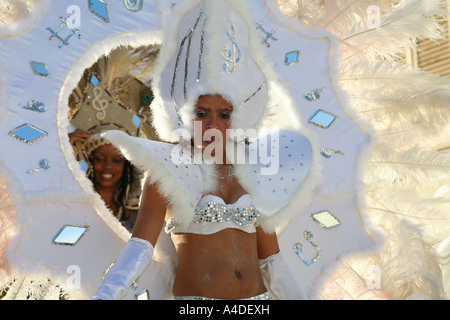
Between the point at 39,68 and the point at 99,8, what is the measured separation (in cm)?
45

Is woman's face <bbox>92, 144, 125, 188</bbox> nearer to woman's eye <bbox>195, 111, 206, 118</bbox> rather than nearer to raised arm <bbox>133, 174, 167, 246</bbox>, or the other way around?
woman's eye <bbox>195, 111, 206, 118</bbox>

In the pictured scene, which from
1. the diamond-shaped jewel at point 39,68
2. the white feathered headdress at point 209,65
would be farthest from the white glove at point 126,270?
the diamond-shaped jewel at point 39,68

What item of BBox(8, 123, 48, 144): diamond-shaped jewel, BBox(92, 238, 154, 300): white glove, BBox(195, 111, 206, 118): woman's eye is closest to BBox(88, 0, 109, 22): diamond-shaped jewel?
BBox(8, 123, 48, 144): diamond-shaped jewel

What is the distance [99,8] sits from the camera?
2.75 meters

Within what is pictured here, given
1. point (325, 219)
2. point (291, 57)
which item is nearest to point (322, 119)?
Answer: point (291, 57)

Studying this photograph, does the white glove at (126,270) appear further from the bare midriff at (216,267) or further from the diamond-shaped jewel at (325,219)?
the diamond-shaped jewel at (325,219)

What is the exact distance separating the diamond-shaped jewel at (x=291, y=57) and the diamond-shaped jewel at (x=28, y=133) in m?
1.38

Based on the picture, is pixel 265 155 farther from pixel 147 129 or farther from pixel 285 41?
pixel 147 129

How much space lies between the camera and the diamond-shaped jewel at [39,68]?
253cm

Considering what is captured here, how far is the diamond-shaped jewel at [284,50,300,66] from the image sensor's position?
312cm

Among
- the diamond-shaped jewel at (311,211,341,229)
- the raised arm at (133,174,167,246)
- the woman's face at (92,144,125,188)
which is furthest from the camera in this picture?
the woman's face at (92,144,125,188)

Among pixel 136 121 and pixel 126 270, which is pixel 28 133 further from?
pixel 136 121

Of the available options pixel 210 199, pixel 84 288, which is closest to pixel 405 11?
pixel 210 199

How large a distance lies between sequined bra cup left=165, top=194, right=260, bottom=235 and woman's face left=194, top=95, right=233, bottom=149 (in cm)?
26
